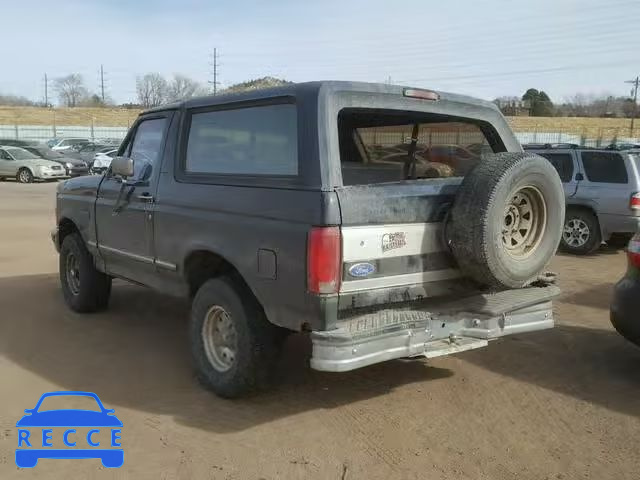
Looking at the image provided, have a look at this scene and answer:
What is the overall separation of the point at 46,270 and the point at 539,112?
268ft

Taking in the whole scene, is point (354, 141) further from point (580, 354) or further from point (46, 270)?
point (46, 270)

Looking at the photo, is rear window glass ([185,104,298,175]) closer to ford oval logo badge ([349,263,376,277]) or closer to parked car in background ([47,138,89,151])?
ford oval logo badge ([349,263,376,277])

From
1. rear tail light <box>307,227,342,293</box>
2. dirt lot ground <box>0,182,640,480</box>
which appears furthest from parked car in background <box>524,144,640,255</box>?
rear tail light <box>307,227,342,293</box>

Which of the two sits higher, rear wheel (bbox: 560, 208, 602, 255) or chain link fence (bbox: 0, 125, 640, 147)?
chain link fence (bbox: 0, 125, 640, 147)

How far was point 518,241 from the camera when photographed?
416 cm

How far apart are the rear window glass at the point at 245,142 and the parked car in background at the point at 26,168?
23.6 m

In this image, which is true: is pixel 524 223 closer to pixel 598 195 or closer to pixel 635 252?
pixel 635 252

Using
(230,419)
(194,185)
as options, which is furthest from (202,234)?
(230,419)

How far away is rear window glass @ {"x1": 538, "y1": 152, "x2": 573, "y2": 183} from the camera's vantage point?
10555 mm

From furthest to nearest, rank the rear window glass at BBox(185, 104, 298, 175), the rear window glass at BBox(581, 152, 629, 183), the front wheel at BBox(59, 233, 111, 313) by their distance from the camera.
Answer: the rear window glass at BBox(581, 152, 629, 183) → the front wheel at BBox(59, 233, 111, 313) → the rear window glass at BBox(185, 104, 298, 175)

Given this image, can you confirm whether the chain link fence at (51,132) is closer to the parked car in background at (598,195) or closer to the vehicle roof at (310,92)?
the parked car in background at (598,195)

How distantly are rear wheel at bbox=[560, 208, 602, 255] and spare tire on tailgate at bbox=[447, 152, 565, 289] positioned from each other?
643 cm

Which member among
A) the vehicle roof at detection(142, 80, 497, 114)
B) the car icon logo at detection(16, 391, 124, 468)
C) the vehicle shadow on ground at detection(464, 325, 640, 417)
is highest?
the vehicle roof at detection(142, 80, 497, 114)

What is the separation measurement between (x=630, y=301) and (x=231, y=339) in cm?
292
